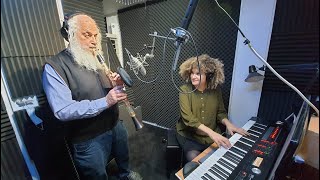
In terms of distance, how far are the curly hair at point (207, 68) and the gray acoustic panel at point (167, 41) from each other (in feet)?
0.16

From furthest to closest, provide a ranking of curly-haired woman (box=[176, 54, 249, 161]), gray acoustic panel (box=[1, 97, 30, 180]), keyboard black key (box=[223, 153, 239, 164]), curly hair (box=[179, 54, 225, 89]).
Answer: curly-haired woman (box=[176, 54, 249, 161]), curly hair (box=[179, 54, 225, 89]), keyboard black key (box=[223, 153, 239, 164]), gray acoustic panel (box=[1, 97, 30, 180])

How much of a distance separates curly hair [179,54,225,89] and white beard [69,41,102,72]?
579 mm

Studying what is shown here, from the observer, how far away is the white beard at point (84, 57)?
0.52 metres

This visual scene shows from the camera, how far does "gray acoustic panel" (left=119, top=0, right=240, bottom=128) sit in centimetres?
69

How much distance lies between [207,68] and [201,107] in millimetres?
336

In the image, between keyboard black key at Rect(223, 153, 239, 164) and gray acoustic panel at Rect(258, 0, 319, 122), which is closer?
gray acoustic panel at Rect(258, 0, 319, 122)

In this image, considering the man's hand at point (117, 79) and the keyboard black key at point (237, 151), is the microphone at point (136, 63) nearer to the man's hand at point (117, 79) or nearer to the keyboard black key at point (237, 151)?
the man's hand at point (117, 79)

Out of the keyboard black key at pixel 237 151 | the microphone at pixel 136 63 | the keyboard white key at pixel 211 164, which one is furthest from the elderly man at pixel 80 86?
the keyboard black key at pixel 237 151

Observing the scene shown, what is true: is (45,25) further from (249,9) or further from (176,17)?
(249,9)

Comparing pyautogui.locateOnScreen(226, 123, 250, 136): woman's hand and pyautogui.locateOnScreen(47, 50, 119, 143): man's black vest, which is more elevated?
pyautogui.locateOnScreen(47, 50, 119, 143): man's black vest

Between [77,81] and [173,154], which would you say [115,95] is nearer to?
[77,81]

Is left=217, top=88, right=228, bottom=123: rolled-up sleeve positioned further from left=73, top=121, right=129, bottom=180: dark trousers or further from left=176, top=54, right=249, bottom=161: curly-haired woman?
→ left=73, top=121, right=129, bottom=180: dark trousers

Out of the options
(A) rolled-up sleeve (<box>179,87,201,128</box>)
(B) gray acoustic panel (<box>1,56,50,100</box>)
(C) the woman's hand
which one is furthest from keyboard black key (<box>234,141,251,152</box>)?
(B) gray acoustic panel (<box>1,56,50,100</box>)

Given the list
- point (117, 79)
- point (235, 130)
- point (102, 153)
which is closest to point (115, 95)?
point (117, 79)
